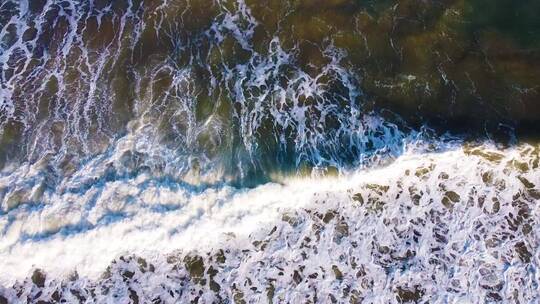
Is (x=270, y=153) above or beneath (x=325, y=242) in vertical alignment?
above

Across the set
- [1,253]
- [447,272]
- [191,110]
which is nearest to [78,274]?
[1,253]

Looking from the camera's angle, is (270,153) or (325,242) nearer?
(325,242)

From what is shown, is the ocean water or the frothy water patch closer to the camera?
the frothy water patch

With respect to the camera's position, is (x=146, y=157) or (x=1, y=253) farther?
(x=146, y=157)

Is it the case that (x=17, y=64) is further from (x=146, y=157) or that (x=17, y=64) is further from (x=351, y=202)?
(x=351, y=202)

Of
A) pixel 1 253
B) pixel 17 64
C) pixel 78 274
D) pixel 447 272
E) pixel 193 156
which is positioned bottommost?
pixel 447 272
